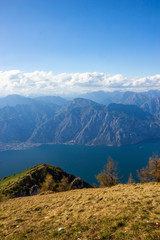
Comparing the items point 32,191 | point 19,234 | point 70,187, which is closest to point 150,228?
point 19,234

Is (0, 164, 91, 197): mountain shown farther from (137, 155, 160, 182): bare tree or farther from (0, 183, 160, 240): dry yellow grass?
(0, 183, 160, 240): dry yellow grass

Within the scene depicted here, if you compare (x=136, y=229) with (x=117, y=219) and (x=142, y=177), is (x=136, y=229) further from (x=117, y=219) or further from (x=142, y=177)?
(x=142, y=177)

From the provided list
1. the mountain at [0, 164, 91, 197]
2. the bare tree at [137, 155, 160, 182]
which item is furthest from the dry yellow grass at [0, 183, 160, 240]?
the mountain at [0, 164, 91, 197]

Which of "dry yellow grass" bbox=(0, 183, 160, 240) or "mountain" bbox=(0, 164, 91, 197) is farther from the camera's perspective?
"mountain" bbox=(0, 164, 91, 197)

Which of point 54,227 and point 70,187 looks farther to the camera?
point 70,187

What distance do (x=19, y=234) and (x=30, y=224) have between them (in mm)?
2478

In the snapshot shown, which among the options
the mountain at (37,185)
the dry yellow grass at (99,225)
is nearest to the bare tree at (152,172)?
the mountain at (37,185)

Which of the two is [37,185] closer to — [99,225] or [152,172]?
[152,172]

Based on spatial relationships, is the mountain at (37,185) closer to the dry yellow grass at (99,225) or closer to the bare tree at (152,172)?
the bare tree at (152,172)

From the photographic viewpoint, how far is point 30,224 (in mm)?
17000

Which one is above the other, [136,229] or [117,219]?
[136,229]

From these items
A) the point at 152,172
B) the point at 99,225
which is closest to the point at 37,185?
the point at 152,172

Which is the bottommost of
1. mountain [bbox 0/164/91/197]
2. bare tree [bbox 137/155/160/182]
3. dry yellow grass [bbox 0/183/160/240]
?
mountain [bbox 0/164/91/197]

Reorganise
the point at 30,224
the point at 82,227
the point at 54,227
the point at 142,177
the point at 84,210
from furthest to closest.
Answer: the point at 142,177 < the point at 84,210 < the point at 30,224 < the point at 54,227 < the point at 82,227
